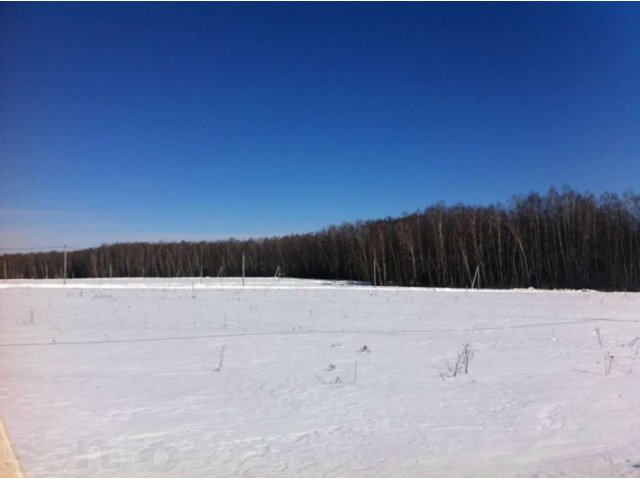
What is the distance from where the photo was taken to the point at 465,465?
4262 mm

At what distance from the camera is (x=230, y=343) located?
11.0m

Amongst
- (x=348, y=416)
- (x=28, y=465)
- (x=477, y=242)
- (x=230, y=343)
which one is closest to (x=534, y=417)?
(x=348, y=416)

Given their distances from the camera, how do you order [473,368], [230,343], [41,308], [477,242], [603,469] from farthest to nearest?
1. [477,242]
2. [41,308]
3. [230,343]
4. [473,368]
5. [603,469]

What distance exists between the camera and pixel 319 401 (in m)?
6.38

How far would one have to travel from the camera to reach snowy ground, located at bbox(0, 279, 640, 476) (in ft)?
14.4

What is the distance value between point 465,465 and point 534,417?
5.83 ft

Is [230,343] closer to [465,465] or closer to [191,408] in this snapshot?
[191,408]

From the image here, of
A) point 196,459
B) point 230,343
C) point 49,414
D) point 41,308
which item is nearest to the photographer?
point 196,459

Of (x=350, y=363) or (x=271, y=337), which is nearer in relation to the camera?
(x=350, y=363)

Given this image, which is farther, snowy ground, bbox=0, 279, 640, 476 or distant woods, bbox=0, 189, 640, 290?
distant woods, bbox=0, 189, 640, 290

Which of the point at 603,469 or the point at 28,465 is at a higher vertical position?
the point at 28,465

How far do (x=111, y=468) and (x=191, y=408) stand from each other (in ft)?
6.10

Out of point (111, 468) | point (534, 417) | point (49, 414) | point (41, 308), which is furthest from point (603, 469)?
point (41, 308)

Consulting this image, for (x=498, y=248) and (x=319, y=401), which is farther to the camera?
(x=498, y=248)
